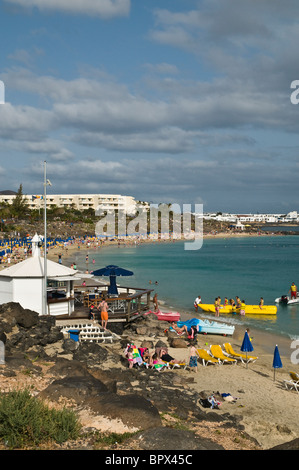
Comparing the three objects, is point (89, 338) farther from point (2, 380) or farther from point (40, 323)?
point (2, 380)

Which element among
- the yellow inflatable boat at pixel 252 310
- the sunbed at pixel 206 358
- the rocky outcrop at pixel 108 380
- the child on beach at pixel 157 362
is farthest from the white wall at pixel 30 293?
the yellow inflatable boat at pixel 252 310

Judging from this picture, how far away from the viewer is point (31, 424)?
677 centimetres

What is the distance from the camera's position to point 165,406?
406 inches

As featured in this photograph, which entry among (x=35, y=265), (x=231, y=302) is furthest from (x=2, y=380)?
(x=231, y=302)

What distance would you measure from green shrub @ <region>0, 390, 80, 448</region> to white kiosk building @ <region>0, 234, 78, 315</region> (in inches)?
421

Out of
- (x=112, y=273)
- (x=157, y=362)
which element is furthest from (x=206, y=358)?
(x=112, y=273)

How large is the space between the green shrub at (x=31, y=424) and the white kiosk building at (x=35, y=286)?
10.7 metres

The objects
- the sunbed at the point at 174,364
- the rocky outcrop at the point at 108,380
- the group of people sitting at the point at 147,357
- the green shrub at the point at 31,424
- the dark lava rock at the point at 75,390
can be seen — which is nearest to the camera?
the green shrub at the point at 31,424

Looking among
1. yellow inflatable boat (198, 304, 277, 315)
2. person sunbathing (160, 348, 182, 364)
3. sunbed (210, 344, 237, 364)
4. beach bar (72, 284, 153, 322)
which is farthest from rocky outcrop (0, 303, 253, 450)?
yellow inflatable boat (198, 304, 277, 315)

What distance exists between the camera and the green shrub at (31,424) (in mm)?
6656

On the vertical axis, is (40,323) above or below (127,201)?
below

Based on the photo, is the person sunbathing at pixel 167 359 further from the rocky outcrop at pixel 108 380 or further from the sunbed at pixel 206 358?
the sunbed at pixel 206 358

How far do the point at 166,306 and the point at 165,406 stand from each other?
21.1 metres

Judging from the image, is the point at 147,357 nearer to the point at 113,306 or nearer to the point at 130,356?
the point at 130,356
